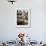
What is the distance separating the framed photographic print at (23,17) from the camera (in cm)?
519

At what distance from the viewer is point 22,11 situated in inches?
206

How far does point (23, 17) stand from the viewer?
5242mm

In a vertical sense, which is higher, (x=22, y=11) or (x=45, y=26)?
(x=22, y=11)

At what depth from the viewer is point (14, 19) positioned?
5164 mm

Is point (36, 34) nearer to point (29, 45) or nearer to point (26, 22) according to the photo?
point (26, 22)

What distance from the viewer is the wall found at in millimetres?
5105

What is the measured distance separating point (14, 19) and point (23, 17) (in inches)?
14.9

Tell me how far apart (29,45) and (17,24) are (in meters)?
1.63

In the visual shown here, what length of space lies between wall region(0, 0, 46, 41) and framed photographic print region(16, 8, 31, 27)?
0.12 m

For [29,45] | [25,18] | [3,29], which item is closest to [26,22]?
[25,18]

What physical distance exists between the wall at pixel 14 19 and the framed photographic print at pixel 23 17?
0.40ft

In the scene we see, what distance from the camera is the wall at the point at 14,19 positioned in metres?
5.11

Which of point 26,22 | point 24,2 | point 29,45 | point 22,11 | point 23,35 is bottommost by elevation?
point 29,45

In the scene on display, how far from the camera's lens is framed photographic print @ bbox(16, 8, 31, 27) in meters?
5.19
